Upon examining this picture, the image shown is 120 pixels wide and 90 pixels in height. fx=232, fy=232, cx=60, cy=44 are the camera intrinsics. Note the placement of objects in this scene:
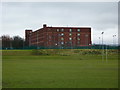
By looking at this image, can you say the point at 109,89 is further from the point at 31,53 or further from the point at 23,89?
the point at 31,53

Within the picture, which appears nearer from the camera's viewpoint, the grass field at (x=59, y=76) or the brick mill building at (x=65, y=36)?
the grass field at (x=59, y=76)

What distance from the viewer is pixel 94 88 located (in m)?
11.6

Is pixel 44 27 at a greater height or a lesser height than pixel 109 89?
greater

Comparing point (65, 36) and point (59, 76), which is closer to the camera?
point (59, 76)

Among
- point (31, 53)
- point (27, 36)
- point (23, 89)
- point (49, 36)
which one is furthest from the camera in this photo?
point (27, 36)

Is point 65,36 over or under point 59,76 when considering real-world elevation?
over

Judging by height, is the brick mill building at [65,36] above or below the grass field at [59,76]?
above

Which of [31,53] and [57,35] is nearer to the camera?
[31,53]

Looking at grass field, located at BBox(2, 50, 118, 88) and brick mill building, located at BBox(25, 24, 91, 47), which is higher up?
brick mill building, located at BBox(25, 24, 91, 47)

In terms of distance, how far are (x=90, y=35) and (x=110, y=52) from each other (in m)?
32.0

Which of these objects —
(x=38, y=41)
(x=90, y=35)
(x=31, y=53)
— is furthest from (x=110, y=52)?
(x=38, y=41)

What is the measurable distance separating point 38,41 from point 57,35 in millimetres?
12711

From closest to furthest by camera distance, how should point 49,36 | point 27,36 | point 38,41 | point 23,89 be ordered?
point 23,89 < point 49,36 < point 38,41 < point 27,36

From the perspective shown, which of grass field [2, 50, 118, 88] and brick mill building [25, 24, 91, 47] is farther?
brick mill building [25, 24, 91, 47]
